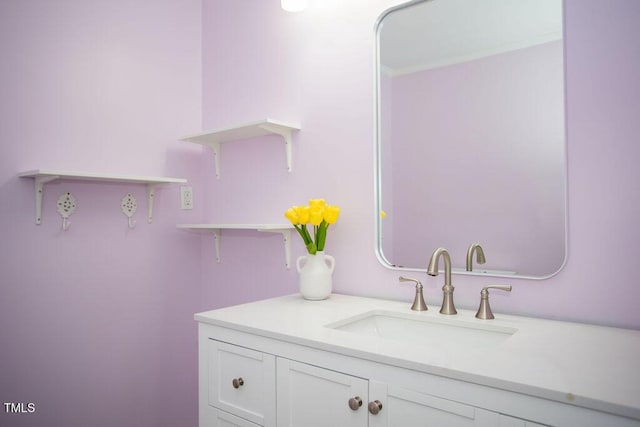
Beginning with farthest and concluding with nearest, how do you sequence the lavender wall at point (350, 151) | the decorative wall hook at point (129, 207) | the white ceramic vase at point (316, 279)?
1. the decorative wall hook at point (129, 207)
2. the white ceramic vase at point (316, 279)
3. the lavender wall at point (350, 151)

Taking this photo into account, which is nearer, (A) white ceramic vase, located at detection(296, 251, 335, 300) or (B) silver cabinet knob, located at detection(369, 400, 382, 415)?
(B) silver cabinet knob, located at detection(369, 400, 382, 415)

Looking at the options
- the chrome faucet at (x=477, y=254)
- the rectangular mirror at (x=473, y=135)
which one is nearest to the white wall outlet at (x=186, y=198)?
the rectangular mirror at (x=473, y=135)

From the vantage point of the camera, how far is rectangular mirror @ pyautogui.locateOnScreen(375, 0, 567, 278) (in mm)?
1294

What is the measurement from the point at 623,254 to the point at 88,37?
2195 millimetres

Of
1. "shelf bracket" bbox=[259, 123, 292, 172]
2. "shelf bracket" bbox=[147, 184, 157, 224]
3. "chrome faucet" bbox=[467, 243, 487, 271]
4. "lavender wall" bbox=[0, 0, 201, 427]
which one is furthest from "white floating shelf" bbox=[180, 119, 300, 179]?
"chrome faucet" bbox=[467, 243, 487, 271]

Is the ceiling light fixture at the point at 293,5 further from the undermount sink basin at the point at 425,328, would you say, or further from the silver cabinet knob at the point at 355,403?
the silver cabinet knob at the point at 355,403

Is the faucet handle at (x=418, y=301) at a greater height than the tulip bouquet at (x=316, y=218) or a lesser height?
lesser

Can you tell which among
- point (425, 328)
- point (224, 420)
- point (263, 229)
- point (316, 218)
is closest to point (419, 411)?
point (425, 328)

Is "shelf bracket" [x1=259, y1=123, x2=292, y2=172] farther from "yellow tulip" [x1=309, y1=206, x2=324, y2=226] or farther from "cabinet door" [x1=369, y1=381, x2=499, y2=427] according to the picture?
"cabinet door" [x1=369, y1=381, x2=499, y2=427]

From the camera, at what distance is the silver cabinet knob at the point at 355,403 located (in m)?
1.02

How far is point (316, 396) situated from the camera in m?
1.11

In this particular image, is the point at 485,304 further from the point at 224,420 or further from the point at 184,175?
the point at 184,175

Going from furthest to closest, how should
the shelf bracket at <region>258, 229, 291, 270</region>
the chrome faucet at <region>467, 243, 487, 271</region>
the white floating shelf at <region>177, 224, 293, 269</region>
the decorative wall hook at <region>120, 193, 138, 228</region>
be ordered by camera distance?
the decorative wall hook at <region>120, 193, 138, 228</region>
the shelf bracket at <region>258, 229, 291, 270</region>
the white floating shelf at <region>177, 224, 293, 269</region>
the chrome faucet at <region>467, 243, 487, 271</region>

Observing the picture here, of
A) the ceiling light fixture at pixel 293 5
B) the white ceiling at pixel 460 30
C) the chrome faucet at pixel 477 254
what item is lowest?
the chrome faucet at pixel 477 254
